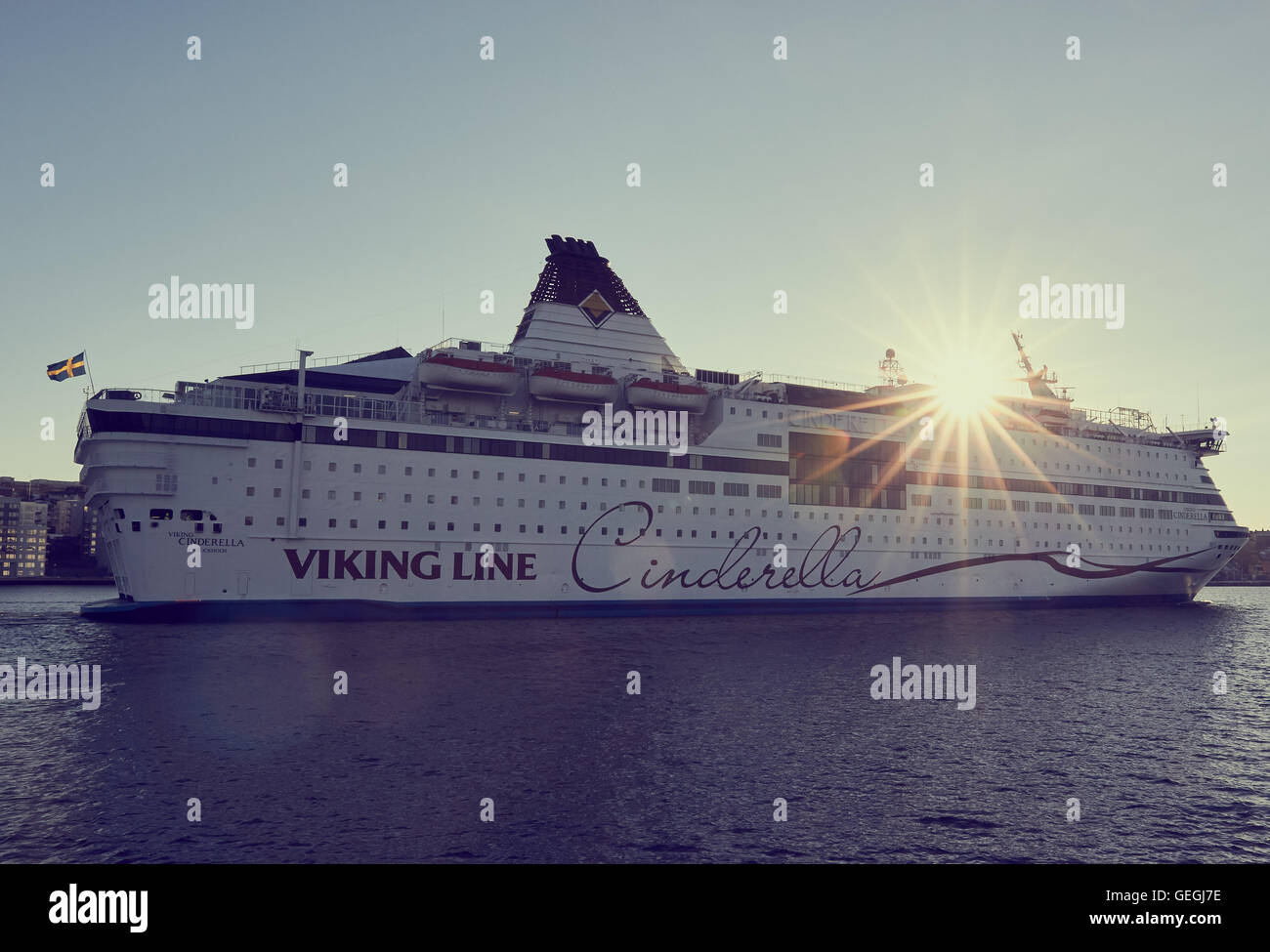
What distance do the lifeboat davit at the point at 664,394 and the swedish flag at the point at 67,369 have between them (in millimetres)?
27013

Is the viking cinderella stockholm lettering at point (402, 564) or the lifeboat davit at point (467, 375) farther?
the lifeboat davit at point (467, 375)

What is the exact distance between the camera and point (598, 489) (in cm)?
4228

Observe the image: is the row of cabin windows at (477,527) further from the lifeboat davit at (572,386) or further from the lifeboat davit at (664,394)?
the lifeboat davit at (664,394)

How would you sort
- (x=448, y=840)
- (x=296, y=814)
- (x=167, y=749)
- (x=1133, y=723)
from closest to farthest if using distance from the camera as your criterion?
(x=448, y=840) < (x=296, y=814) < (x=167, y=749) < (x=1133, y=723)

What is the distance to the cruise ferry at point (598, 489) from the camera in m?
34.9

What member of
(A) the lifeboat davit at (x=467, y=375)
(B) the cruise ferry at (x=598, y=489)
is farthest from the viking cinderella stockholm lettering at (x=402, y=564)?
(A) the lifeboat davit at (x=467, y=375)

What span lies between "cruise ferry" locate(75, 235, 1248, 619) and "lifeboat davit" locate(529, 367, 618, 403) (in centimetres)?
18

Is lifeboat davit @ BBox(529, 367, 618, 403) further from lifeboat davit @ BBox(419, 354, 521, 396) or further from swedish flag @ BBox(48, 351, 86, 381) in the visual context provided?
swedish flag @ BBox(48, 351, 86, 381)

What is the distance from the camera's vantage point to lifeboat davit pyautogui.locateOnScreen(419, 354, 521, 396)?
40.3 meters

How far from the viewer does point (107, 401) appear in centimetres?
3431
